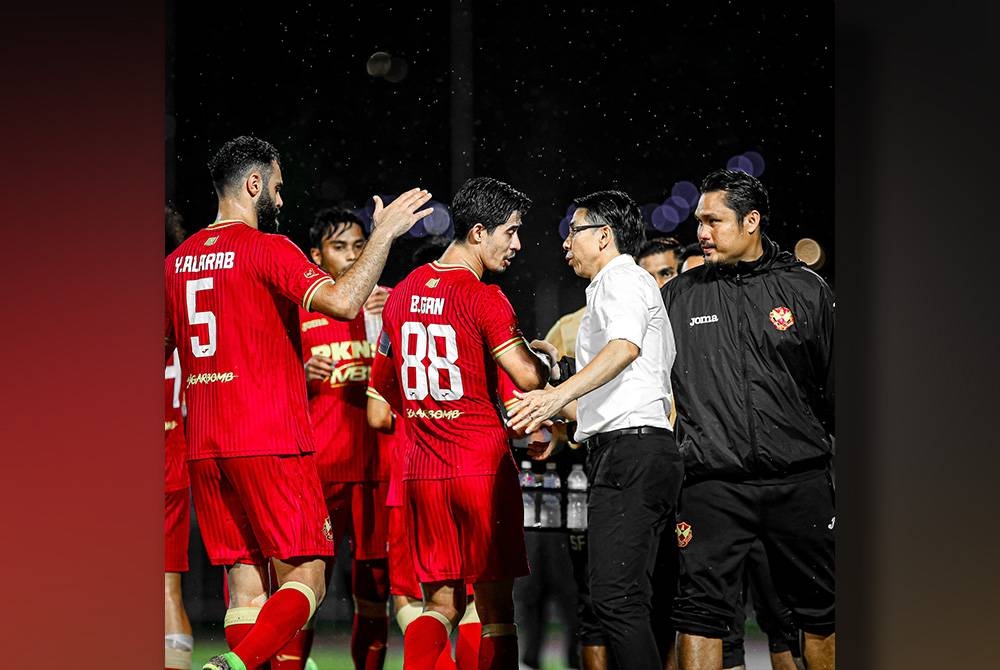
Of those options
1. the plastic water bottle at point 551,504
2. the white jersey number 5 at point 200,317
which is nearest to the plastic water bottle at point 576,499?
the plastic water bottle at point 551,504

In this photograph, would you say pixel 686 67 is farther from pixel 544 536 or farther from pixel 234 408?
pixel 234 408

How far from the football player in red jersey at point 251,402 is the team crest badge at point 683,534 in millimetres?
940

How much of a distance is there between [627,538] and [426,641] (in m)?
0.61

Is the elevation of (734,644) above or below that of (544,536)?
below

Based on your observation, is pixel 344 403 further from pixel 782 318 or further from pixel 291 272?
pixel 782 318

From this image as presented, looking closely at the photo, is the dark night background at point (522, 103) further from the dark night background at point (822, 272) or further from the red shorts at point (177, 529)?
the red shorts at point (177, 529)

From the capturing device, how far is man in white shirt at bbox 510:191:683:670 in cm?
264

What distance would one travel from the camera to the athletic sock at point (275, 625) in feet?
8.59

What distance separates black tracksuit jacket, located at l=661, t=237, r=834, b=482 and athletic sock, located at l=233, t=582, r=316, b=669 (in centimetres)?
109

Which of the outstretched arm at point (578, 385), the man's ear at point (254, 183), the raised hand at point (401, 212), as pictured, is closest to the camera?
the outstretched arm at point (578, 385)

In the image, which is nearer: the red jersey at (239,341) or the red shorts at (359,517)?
the red jersey at (239,341)
